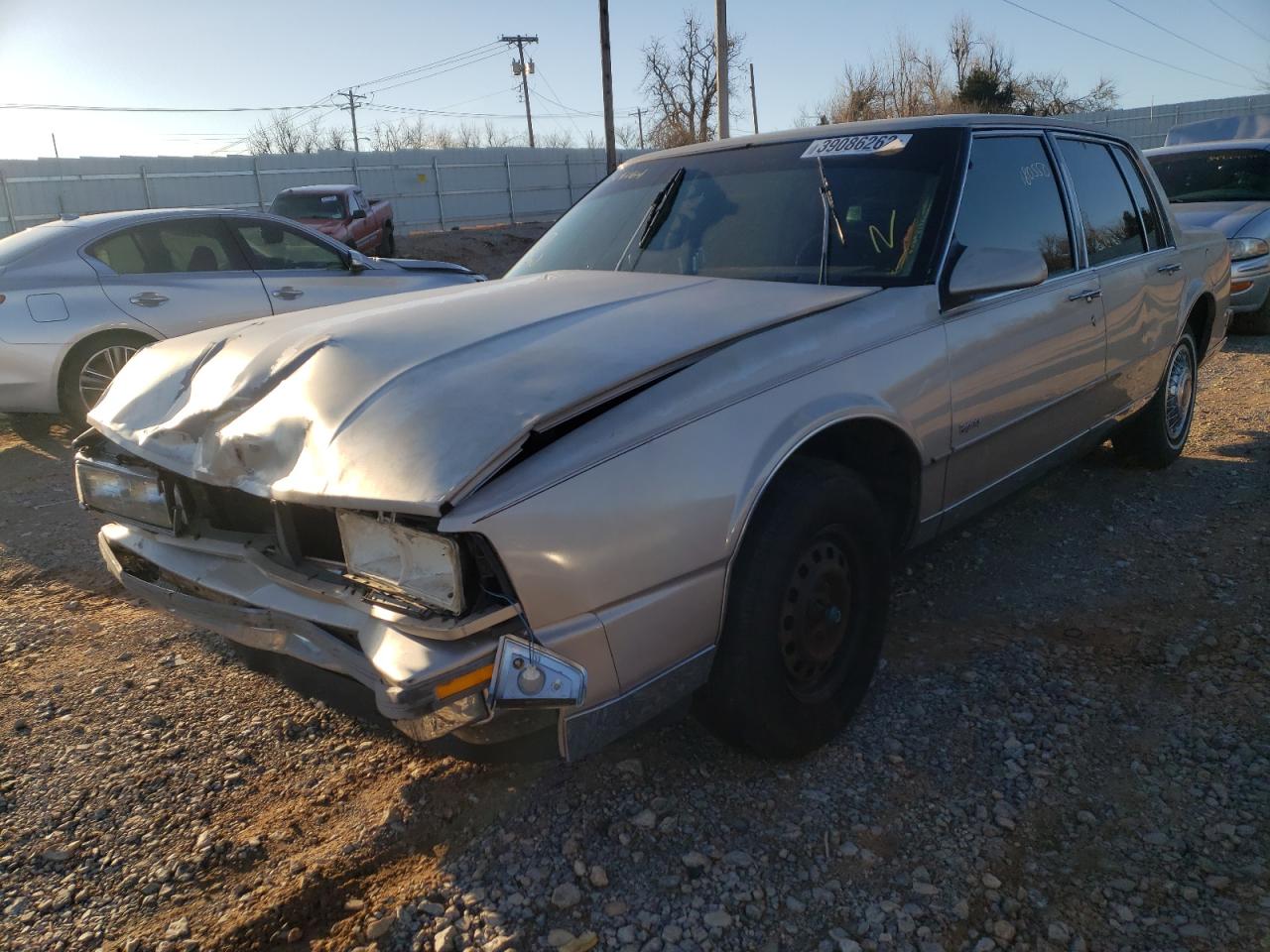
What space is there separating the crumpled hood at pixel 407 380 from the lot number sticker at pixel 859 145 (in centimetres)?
65

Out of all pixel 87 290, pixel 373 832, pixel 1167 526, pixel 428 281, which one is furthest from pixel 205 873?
pixel 428 281

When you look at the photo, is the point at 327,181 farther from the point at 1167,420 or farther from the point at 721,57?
the point at 1167,420

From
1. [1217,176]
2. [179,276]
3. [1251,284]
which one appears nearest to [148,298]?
[179,276]

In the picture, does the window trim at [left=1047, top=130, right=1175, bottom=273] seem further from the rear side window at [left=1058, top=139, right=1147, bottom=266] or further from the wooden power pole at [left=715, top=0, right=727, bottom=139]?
the wooden power pole at [left=715, top=0, right=727, bottom=139]

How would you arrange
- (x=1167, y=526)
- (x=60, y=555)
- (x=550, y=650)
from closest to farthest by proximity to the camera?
(x=550, y=650) < (x=1167, y=526) < (x=60, y=555)

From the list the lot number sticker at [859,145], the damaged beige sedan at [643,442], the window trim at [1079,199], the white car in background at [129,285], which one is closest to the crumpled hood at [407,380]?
the damaged beige sedan at [643,442]

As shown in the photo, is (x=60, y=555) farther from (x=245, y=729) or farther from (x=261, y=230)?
(x=261, y=230)

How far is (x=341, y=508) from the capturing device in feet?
6.66

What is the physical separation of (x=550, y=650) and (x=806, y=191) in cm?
201

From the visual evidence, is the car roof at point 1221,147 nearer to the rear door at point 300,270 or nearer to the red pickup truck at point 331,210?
the rear door at point 300,270

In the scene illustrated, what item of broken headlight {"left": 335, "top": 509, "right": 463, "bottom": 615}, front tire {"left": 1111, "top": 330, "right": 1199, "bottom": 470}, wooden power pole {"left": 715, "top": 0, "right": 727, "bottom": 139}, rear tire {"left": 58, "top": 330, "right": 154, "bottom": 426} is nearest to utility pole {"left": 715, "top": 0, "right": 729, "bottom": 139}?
wooden power pole {"left": 715, "top": 0, "right": 727, "bottom": 139}

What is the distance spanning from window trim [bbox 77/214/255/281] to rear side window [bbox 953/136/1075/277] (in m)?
5.45

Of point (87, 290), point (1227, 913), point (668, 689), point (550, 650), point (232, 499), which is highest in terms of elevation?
point (87, 290)

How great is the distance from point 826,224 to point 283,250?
5368 millimetres
